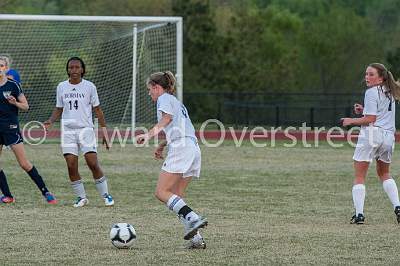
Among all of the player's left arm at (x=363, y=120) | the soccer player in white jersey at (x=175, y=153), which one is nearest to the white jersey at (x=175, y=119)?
the soccer player in white jersey at (x=175, y=153)

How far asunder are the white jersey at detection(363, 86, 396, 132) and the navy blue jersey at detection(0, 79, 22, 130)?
4.46 m

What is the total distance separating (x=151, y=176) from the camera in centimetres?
1731

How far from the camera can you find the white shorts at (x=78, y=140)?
41.8 ft

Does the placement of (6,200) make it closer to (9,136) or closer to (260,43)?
(9,136)

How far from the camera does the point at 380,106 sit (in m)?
11.1

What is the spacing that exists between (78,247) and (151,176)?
325 inches

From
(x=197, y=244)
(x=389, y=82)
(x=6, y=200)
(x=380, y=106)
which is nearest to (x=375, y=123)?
(x=380, y=106)

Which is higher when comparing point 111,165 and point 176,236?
point 176,236

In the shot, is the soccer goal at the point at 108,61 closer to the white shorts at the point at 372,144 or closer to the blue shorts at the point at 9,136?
the blue shorts at the point at 9,136

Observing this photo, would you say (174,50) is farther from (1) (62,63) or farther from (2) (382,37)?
(2) (382,37)

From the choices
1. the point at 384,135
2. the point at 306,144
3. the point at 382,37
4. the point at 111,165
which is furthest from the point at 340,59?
the point at 384,135

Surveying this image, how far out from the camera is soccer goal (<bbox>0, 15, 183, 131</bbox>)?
88.2 ft

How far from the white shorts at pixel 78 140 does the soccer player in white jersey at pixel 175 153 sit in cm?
339

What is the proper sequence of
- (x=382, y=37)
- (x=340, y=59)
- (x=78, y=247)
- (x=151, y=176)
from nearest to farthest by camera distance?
(x=78, y=247), (x=151, y=176), (x=340, y=59), (x=382, y=37)
